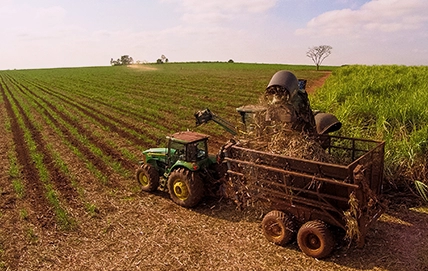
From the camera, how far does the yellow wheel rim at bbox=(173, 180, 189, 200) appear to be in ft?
28.9

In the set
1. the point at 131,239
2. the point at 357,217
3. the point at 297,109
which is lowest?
the point at 131,239

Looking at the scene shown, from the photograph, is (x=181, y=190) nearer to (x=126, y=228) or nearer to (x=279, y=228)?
(x=126, y=228)

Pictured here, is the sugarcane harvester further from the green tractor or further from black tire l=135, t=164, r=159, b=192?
black tire l=135, t=164, r=159, b=192

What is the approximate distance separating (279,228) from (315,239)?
765 millimetres

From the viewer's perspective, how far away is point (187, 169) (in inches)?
345

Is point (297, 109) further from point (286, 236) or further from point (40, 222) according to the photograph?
point (40, 222)

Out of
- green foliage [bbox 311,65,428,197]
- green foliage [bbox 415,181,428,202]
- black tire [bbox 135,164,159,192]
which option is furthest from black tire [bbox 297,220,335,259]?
black tire [bbox 135,164,159,192]

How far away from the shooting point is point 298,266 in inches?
250

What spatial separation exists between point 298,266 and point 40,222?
20.0ft

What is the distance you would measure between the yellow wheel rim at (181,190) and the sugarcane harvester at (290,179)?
26mm

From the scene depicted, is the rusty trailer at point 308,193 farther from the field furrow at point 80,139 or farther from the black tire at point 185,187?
the field furrow at point 80,139

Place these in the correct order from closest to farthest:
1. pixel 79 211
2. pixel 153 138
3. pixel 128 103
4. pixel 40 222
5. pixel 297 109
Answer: pixel 297 109 < pixel 40 222 < pixel 79 211 < pixel 153 138 < pixel 128 103

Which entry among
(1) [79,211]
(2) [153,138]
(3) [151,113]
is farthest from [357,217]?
(3) [151,113]

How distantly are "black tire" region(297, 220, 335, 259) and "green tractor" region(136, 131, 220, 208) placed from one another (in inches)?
114
